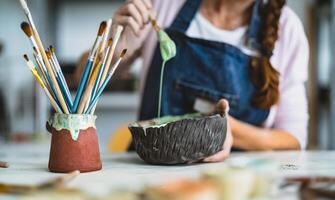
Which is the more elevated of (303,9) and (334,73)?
(303,9)

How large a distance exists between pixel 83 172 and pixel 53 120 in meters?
0.10

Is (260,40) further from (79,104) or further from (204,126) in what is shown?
(79,104)

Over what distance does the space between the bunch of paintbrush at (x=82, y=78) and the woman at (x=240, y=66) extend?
0.34 m

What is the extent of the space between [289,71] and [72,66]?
64.4 inches

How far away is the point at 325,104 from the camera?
258cm

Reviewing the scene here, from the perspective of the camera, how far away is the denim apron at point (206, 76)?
1.08m

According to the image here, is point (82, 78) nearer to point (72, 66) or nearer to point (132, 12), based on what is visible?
point (132, 12)

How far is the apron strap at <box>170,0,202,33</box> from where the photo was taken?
1.11 metres

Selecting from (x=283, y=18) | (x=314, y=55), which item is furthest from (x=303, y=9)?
(x=283, y=18)

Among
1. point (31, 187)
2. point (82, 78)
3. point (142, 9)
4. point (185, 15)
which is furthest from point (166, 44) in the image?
point (31, 187)

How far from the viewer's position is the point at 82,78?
2.33 ft

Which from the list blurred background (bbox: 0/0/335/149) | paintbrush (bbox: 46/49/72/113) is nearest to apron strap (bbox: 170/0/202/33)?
paintbrush (bbox: 46/49/72/113)

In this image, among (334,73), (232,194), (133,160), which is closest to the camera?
(232,194)

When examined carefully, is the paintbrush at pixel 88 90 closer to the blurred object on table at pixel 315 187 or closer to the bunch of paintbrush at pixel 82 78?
the bunch of paintbrush at pixel 82 78
